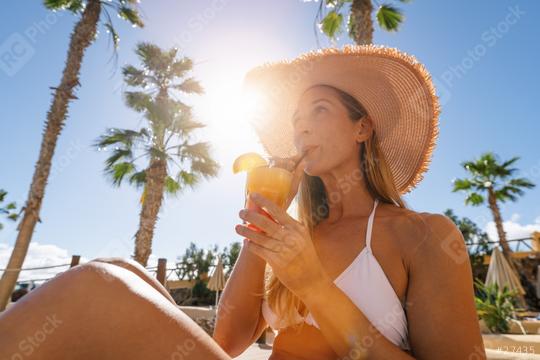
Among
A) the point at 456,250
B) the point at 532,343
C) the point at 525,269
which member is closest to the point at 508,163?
the point at 525,269

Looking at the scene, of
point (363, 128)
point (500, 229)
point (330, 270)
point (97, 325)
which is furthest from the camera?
point (500, 229)

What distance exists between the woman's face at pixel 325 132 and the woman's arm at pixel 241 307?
1.85 feet

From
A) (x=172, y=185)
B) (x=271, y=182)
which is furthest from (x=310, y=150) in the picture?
(x=172, y=185)

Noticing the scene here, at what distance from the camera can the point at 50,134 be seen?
962cm

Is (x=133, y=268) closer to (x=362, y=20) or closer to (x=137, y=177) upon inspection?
(x=362, y=20)

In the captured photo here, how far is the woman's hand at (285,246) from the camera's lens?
119 cm

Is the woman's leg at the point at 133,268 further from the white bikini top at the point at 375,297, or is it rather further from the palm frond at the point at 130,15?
the palm frond at the point at 130,15

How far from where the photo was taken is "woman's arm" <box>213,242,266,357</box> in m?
1.77

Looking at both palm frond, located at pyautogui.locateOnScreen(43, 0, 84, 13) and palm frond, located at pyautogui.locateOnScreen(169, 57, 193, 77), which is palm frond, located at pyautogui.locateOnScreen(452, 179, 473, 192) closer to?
palm frond, located at pyautogui.locateOnScreen(169, 57, 193, 77)

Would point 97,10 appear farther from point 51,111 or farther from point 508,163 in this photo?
point 508,163

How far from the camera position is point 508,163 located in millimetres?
18500

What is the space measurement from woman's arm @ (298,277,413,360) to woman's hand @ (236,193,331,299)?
1.6 inches

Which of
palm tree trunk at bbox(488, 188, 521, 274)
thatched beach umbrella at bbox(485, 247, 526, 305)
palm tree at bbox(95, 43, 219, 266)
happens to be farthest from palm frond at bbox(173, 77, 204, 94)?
palm tree trunk at bbox(488, 188, 521, 274)

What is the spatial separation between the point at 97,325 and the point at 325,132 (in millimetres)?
1294
